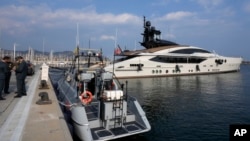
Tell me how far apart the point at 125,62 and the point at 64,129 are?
1671 inches

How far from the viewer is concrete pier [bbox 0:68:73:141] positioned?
6.97 meters

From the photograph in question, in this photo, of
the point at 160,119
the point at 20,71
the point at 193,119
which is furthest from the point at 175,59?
the point at 20,71

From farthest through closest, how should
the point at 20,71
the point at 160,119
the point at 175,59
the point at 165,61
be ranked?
the point at 175,59 → the point at 165,61 → the point at 160,119 → the point at 20,71

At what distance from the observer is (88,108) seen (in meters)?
11.4

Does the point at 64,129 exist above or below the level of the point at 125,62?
below

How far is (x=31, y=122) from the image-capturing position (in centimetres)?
831

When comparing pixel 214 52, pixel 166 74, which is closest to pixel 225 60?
pixel 214 52

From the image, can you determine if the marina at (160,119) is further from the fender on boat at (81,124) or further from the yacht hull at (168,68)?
the yacht hull at (168,68)

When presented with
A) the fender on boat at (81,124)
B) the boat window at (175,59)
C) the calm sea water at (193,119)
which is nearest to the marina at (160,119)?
the calm sea water at (193,119)

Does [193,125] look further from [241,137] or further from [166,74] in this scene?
[166,74]

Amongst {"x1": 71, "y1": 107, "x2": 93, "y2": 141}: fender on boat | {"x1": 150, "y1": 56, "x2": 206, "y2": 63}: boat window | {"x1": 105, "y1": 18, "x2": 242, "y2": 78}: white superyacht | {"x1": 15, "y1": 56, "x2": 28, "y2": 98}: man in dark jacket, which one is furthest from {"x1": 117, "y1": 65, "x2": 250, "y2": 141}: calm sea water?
{"x1": 150, "y1": 56, "x2": 206, "y2": 63}: boat window

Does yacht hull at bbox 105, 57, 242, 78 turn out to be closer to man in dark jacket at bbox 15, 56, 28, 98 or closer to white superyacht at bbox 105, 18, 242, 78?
white superyacht at bbox 105, 18, 242, 78

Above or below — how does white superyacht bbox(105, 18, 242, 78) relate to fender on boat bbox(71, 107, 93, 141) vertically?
above

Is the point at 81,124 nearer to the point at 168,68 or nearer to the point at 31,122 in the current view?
the point at 31,122
